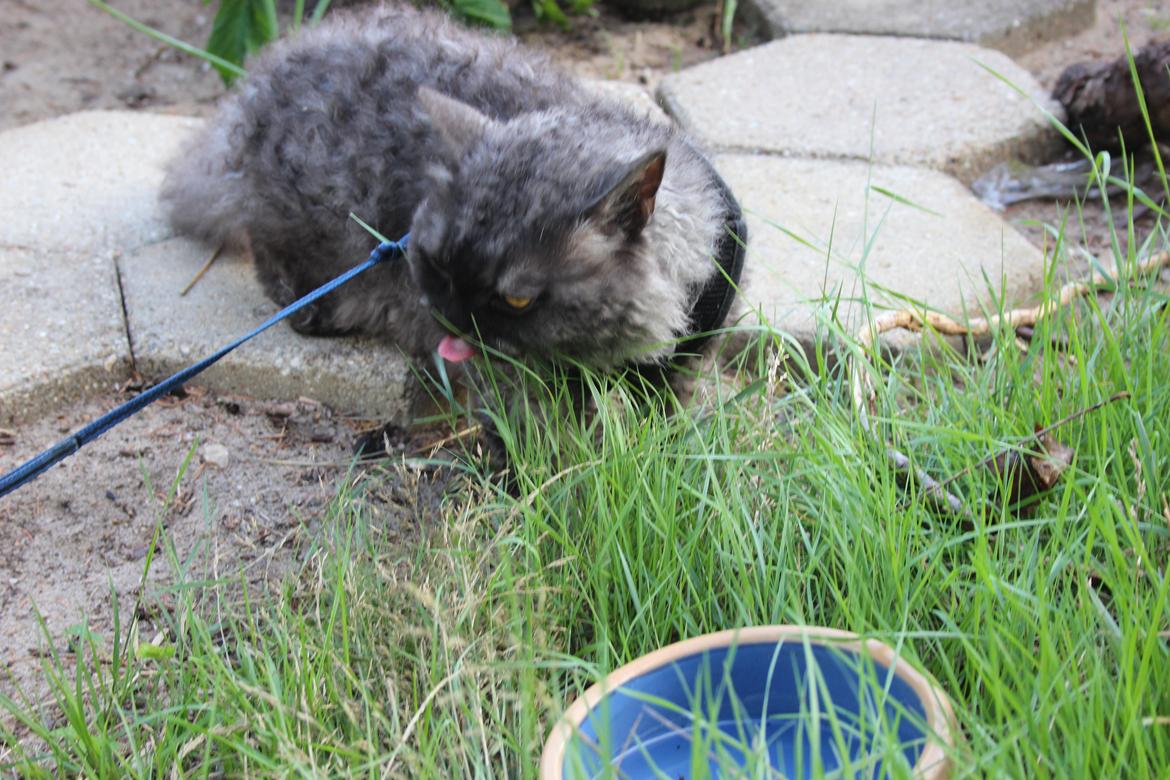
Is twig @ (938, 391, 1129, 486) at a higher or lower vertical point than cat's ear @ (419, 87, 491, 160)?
lower

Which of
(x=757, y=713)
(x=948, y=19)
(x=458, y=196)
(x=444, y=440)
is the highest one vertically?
(x=458, y=196)

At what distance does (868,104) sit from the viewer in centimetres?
373

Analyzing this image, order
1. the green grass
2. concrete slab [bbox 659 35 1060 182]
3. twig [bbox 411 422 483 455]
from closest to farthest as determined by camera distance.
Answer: the green grass → twig [bbox 411 422 483 455] → concrete slab [bbox 659 35 1060 182]

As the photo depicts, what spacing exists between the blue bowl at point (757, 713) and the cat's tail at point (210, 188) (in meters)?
1.84

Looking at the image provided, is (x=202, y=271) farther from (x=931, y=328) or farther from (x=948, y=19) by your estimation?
(x=948, y=19)

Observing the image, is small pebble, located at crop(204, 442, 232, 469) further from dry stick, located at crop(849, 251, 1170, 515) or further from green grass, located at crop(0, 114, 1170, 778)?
dry stick, located at crop(849, 251, 1170, 515)

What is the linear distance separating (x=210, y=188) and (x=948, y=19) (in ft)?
9.42

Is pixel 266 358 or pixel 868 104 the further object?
pixel 868 104

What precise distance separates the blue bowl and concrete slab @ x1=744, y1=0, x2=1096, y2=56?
130 inches

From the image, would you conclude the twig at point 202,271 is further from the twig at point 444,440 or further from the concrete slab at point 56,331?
the twig at point 444,440

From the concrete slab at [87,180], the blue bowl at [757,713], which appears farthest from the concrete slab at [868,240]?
the concrete slab at [87,180]

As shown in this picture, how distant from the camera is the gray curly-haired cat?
1.99 m

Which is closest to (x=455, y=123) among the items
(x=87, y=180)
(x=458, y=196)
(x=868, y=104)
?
(x=458, y=196)

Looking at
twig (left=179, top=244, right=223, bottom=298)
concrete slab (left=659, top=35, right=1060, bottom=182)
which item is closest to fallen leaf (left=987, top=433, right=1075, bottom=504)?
concrete slab (left=659, top=35, right=1060, bottom=182)
